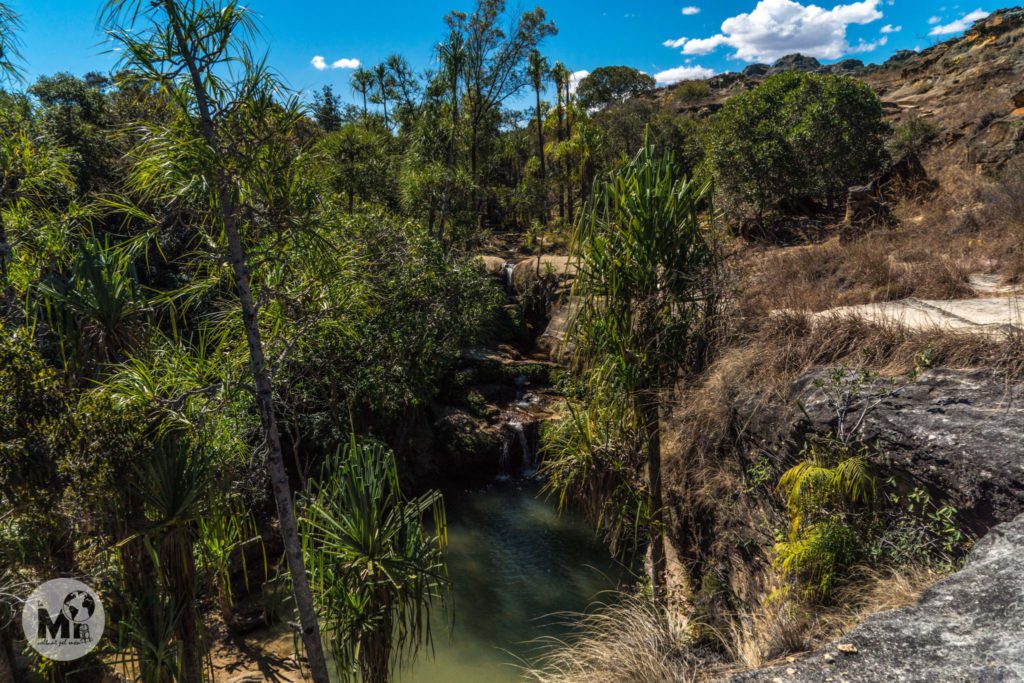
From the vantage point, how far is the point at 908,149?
16484 mm

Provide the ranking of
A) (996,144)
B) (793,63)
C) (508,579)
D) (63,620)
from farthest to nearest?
(793,63) < (996,144) < (508,579) < (63,620)

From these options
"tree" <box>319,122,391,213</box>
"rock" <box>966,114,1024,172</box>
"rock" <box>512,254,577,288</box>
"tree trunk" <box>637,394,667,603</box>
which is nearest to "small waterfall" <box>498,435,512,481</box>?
"rock" <box>512,254,577,288</box>

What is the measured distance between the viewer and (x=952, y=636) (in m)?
3.37

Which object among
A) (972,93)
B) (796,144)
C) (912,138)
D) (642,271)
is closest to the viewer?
(642,271)

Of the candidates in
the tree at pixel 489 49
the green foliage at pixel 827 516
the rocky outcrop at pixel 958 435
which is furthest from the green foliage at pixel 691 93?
the green foliage at pixel 827 516

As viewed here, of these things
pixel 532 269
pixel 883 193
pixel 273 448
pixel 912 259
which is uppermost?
pixel 883 193

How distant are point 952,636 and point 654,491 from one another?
3752mm

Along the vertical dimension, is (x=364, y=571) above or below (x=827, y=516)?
above

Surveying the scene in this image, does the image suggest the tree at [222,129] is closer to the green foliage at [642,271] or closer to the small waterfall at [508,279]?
the green foliage at [642,271]

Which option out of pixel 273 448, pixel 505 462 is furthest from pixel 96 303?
pixel 505 462

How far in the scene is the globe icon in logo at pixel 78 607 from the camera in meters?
4.73

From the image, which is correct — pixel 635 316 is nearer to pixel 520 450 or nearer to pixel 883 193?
pixel 520 450

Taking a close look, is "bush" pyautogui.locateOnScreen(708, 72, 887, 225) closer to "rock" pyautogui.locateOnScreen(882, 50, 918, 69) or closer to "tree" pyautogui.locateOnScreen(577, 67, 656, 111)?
"tree" pyautogui.locateOnScreen(577, 67, 656, 111)

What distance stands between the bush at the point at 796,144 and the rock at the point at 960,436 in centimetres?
954
